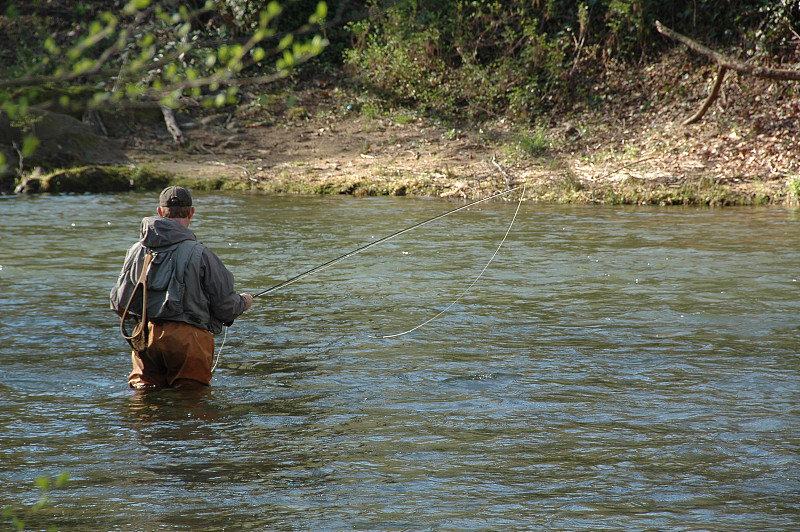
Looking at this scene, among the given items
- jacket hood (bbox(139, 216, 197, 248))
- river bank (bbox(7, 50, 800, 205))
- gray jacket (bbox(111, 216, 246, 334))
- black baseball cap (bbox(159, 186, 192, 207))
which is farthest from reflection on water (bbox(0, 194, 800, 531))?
river bank (bbox(7, 50, 800, 205))

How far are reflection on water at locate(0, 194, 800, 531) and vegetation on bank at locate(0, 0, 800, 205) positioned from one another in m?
5.87

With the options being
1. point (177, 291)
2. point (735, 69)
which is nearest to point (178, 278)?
point (177, 291)

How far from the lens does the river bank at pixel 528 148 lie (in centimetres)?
1738

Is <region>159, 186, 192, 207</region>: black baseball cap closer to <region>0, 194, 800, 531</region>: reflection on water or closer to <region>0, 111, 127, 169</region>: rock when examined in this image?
<region>0, 194, 800, 531</region>: reflection on water

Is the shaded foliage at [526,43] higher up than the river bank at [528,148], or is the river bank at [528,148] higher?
the shaded foliage at [526,43]

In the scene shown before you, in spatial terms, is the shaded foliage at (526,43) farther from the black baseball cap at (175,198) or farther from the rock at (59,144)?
the black baseball cap at (175,198)

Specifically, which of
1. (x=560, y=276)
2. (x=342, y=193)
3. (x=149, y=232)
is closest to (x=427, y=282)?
(x=560, y=276)

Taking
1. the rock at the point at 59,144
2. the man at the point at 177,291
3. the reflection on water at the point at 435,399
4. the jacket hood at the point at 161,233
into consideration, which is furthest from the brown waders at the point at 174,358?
the rock at the point at 59,144

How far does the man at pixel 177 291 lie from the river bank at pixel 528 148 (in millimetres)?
10662

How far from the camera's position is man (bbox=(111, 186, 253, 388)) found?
5891 millimetres

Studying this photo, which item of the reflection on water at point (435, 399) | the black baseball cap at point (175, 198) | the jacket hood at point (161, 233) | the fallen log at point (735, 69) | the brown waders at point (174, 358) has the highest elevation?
the fallen log at point (735, 69)

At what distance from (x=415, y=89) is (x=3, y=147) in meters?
9.20

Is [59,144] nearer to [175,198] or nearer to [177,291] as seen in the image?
[175,198]

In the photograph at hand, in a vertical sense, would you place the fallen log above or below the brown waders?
above
